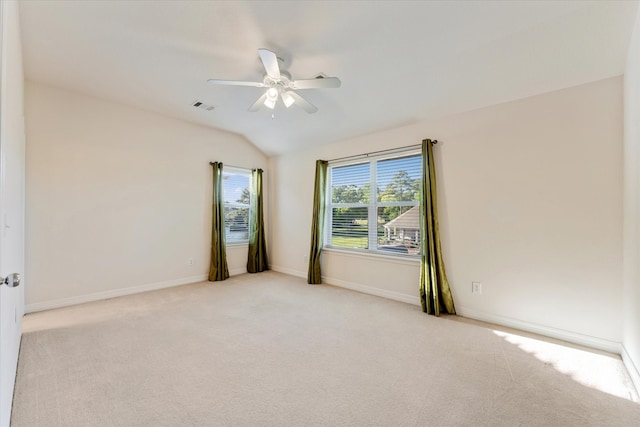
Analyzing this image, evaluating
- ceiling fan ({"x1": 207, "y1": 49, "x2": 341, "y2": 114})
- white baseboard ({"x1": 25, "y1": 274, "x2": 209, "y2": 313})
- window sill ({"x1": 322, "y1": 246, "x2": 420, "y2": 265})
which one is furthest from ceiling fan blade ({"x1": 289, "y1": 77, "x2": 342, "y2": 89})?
white baseboard ({"x1": 25, "y1": 274, "x2": 209, "y2": 313})

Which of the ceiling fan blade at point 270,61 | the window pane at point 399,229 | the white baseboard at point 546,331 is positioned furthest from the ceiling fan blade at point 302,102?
the white baseboard at point 546,331

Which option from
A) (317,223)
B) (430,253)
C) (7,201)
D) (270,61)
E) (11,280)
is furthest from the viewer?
(317,223)

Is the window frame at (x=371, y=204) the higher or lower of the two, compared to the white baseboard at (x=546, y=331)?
higher

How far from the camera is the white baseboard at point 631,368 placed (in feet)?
6.17

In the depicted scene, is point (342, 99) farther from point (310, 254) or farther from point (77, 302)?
point (77, 302)

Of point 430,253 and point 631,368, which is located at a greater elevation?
point 430,253

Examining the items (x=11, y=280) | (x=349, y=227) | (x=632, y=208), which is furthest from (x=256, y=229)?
(x=632, y=208)

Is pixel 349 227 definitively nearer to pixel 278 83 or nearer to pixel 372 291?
pixel 372 291

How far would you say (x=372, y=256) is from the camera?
4098mm

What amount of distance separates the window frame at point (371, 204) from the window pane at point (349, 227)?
0.17 ft

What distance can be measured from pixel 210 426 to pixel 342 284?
310cm

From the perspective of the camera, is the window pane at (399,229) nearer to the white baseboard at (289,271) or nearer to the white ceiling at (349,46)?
the white ceiling at (349,46)

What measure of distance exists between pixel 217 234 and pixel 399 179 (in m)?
3.19

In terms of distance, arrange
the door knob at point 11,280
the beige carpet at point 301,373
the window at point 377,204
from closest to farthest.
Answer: the door knob at point 11,280 < the beige carpet at point 301,373 < the window at point 377,204
